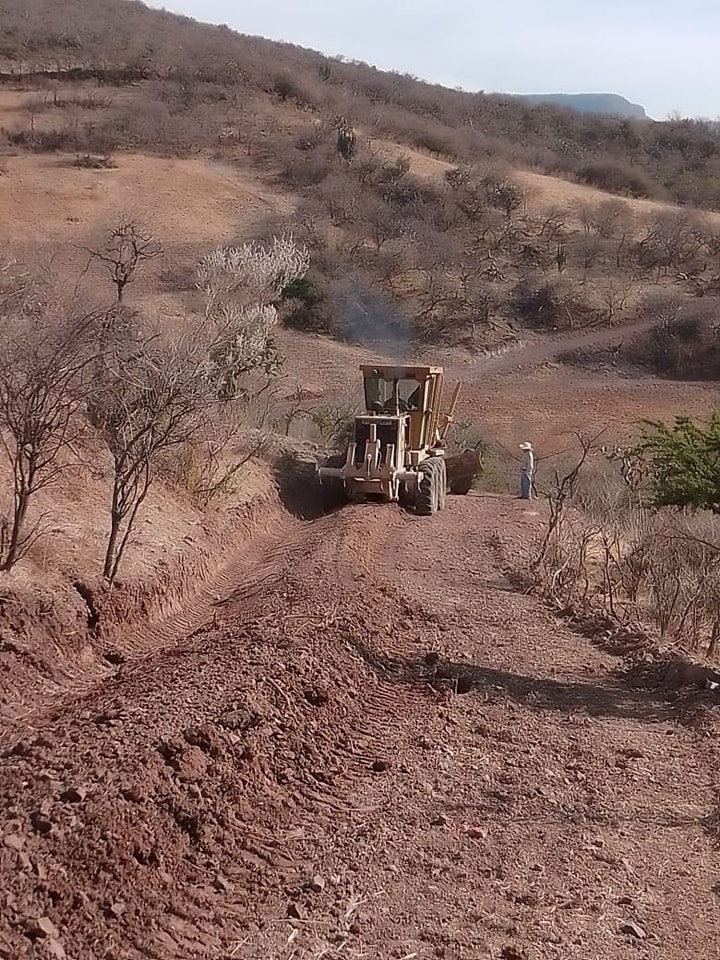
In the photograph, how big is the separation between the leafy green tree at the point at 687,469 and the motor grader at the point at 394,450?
354cm

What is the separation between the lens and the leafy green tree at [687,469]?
15227mm

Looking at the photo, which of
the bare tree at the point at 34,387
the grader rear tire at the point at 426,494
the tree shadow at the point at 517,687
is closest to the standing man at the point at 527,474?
the grader rear tire at the point at 426,494

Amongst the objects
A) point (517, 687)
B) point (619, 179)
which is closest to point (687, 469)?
point (517, 687)

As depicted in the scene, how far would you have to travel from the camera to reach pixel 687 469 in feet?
53.3

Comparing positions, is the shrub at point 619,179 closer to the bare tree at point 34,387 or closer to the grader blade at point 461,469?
the grader blade at point 461,469

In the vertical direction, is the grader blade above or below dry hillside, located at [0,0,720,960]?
below

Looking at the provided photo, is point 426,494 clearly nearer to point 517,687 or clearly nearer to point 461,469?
point 461,469

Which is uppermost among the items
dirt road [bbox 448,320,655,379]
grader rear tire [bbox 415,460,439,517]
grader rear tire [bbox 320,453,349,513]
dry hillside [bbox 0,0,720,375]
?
dry hillside [bbox 0,0,720,375]

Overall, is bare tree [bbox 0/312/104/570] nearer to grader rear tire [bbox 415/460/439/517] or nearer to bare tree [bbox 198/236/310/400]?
bare tree [bbox 198/236/310/400]

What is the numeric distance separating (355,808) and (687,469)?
11.8 metres

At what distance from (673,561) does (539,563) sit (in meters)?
1.62

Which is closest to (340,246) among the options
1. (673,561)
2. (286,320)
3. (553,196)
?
(286,320)

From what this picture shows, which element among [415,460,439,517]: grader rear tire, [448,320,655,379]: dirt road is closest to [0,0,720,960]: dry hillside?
[415,460,439,517]: grader rear tire

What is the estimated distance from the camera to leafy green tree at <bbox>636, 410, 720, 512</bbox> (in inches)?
599
